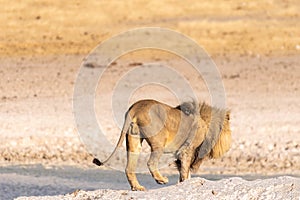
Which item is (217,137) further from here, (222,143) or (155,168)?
(155,168)

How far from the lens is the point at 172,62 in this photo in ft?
63.5

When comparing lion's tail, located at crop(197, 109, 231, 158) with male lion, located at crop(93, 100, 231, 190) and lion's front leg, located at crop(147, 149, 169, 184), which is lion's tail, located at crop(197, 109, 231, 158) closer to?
male lion, located at crop(93, 100, 231, 190)

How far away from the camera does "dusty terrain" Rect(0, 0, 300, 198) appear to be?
1380 centimetres

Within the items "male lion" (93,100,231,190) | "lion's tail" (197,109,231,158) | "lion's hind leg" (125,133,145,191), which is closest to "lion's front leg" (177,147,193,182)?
"male lion" (93,100,231,190)

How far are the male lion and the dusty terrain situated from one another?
3032 millimetres

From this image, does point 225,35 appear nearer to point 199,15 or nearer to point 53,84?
point 199,15

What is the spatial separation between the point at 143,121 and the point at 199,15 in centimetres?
1311

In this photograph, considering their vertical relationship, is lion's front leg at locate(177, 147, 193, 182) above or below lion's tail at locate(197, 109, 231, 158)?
below

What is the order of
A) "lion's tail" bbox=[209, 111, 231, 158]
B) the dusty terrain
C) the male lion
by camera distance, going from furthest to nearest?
1. the dusty terrain
2. "lion's tail" bbox=[209, 111, 231, 158]
3. the male lion

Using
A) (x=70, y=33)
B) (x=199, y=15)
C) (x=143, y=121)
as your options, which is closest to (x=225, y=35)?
(x=199, y=15)

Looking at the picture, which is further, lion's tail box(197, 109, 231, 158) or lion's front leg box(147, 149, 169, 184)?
lion's tail box(197, 109, 231, 158)

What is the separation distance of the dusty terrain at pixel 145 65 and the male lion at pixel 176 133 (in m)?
3.03

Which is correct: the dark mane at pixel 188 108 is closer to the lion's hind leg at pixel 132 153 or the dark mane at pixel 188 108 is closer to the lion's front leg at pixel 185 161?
the lion's front leg at pixel 185 161

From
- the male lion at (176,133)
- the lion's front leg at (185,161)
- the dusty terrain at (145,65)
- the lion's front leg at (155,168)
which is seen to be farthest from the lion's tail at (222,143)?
the dusty terrain at (145,65)
